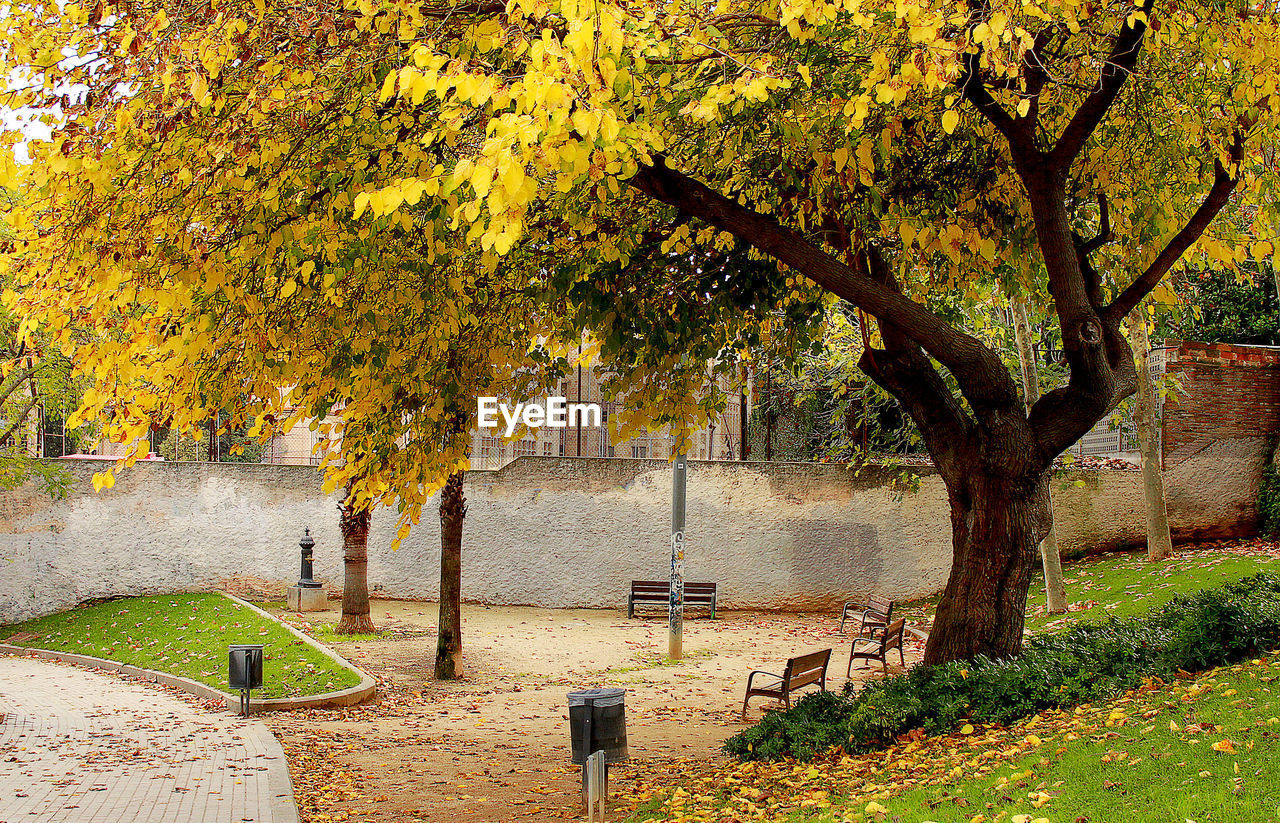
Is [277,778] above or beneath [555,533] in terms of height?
beneath

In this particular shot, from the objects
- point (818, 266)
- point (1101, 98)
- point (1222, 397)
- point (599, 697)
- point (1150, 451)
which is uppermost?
point (1101, 98)

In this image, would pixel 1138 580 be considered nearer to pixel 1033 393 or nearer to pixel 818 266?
pixel 1033 393

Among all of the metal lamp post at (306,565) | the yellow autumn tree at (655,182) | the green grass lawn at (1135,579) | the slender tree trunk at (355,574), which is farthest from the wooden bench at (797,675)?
the metal lamp post at (306,565)

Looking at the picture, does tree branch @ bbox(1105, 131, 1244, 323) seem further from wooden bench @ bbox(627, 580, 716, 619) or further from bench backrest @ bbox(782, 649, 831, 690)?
wooden bench @ bbox(627, 580, 716, 619)

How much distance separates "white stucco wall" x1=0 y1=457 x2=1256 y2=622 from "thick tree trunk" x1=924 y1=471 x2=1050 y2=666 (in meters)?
12.2

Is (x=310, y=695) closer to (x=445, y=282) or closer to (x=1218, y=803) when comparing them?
(x=445, y=282)

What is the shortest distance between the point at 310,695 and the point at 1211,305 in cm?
1845

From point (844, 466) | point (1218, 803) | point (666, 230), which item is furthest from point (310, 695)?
point (844, 466)

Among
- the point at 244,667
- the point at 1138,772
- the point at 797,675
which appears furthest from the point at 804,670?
the point at 244,667

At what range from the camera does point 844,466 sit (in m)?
20.5

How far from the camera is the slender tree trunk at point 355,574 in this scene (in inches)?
632

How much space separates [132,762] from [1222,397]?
18111mm

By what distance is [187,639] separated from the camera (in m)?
16.3

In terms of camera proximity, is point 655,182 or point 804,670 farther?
point 804,670
